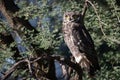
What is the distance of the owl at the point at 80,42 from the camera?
2.91m

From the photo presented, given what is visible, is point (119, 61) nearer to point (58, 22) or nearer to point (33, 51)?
point (58, 22)

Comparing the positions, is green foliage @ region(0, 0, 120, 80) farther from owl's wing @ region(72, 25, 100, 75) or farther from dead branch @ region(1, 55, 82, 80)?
dead branch @ region(1, 55, 82, 80)

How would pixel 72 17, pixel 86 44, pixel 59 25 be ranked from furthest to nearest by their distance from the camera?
pixel 59 25, pixel 72 17, pixel 86 44

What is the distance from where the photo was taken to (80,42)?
10.0 ft

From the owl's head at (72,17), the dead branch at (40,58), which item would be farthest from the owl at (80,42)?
the dead branch at (40,58)

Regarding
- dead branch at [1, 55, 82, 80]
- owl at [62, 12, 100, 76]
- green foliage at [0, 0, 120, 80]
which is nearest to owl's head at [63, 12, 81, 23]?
owl at [62, 12, 100, 76]

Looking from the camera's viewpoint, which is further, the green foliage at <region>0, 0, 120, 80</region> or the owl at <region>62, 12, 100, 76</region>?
→ the green foliage at <region>0, 0, 120, 80</region>

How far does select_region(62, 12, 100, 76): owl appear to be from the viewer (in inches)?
115

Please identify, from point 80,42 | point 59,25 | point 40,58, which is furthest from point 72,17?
point 40,58

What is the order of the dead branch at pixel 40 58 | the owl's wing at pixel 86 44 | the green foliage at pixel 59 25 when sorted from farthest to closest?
the green foliage at pixel 59 25 → the owl's wing at pixel 86 44 → the dead branch at pixel 40 58

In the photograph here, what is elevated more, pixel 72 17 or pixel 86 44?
pixel 72 17

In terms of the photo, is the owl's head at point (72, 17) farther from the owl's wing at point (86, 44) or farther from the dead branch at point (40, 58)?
the dead branch at point (40, 58)

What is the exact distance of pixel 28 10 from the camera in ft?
10.6

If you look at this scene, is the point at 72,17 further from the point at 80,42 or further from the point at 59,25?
the point at 59,25
